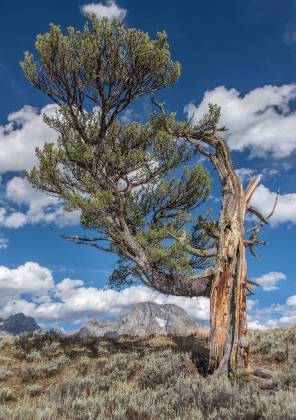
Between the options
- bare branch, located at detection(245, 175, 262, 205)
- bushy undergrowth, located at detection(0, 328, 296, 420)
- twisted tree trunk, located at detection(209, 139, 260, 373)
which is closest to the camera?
bushy undergrowth, located at detection(0, 328, 296, 420)

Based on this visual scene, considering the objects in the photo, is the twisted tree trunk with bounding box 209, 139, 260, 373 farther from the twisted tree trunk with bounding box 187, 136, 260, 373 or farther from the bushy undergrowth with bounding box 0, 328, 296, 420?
the bushy undergrowth with bounding box 0, 328, 296, 420

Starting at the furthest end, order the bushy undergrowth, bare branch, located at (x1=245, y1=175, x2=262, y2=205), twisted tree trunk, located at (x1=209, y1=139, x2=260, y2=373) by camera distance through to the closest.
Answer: bare branch, located at (x1=245, y1=175, x2=262, y2=205) → twisted tree trunk, located at (x1=209, y1=139, x2=260, y2=373) → the bushy undergrowth

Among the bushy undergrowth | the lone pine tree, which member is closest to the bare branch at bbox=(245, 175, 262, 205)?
the lone pine tree

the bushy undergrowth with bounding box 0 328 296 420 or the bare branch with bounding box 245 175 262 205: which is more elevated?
the bare branch with bounding box 245 175 262 205

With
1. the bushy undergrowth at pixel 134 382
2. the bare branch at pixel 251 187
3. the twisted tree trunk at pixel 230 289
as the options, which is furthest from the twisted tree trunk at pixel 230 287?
the bushy undergrowth at pixel 134 382

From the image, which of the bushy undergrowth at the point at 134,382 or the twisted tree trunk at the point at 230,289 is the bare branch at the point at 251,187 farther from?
the bushy undergrowth at the point at 134,382

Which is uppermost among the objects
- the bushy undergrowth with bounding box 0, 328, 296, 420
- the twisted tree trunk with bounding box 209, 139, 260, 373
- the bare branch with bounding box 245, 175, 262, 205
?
the bare branch with bounding box 245, 175, 262, 205

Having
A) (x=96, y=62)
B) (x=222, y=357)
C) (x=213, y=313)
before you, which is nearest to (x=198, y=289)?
(x=213, y=313)

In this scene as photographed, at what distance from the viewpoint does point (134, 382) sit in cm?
1145

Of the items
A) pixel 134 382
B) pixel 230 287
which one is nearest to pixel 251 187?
pixel 230 287

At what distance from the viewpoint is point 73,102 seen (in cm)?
1555

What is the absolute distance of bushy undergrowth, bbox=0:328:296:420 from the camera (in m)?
7.43

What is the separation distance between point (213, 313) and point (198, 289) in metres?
1.16

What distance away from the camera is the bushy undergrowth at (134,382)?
7.43m
